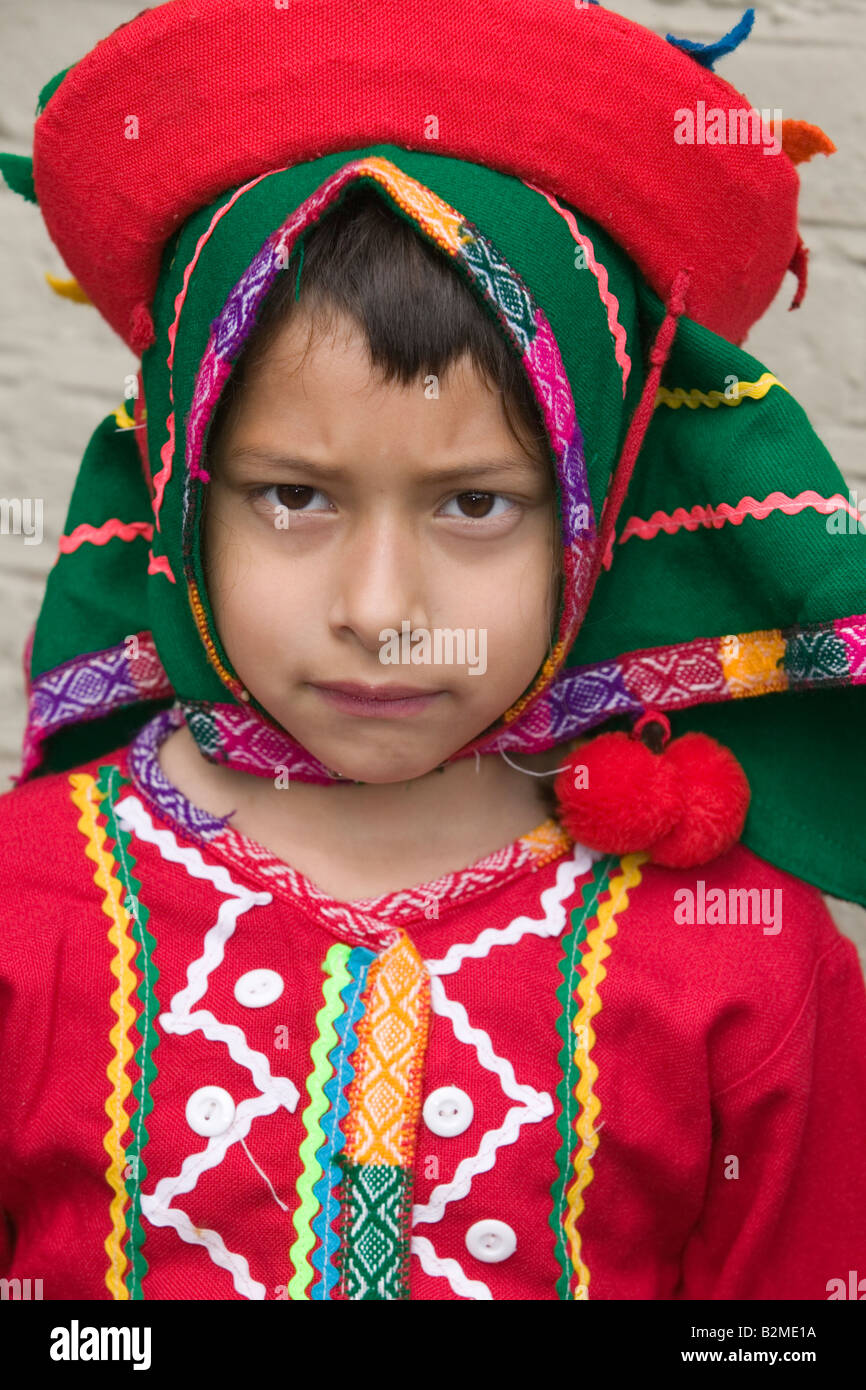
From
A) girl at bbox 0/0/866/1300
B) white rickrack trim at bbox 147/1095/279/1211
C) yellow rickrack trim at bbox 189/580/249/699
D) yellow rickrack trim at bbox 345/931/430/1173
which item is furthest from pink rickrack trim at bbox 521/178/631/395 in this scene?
white rickrack trim at bbox 147/1095/279/1211

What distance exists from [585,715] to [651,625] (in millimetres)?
91

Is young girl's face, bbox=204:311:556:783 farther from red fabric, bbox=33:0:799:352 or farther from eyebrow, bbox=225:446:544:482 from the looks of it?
red fabric, bbox=33:0:799:352

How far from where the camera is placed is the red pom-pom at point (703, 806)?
104 cm

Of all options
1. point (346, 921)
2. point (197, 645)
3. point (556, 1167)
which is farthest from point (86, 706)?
point (556, 1167)

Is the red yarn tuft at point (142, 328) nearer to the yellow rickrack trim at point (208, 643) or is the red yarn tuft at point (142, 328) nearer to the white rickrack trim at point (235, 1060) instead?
the yellow rickrack trim at point (208, 643)

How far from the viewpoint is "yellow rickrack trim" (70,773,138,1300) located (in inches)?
38.0

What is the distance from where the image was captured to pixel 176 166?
955 mm

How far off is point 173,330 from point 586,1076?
2.05ft

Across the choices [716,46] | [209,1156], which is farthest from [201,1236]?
[716,46]

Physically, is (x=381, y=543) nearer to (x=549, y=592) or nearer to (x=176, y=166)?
(x=549, y=592)

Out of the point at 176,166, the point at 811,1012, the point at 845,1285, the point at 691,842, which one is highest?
the point at 176,166

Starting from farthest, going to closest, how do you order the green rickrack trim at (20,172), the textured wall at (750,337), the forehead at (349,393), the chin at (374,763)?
the textured wall at (750,337)
the green rickrack trim at (20,172)
the chin at (374,763)
the forehead at (349,393)

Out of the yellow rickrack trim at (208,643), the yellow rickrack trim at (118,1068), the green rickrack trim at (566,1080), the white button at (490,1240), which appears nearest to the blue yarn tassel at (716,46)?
the yellow rickrack trim at (208,643)

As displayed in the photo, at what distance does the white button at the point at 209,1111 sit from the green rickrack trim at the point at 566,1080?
0.79 feet
